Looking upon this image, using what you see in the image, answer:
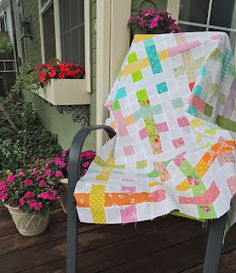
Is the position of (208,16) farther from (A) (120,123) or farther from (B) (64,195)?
(B) (64,195)

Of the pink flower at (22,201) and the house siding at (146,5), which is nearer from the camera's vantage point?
the pink flower at (22,201)

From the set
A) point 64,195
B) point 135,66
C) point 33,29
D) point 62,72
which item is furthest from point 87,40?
point 33,29

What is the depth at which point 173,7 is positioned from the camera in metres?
1.53

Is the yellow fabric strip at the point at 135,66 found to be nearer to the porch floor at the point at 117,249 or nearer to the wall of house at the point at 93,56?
the wall of house at the point at 93,56

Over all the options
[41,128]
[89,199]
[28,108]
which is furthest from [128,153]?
[28,108]

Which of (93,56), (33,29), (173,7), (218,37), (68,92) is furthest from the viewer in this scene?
(33,29)

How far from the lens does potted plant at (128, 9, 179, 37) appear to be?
134 centimetres

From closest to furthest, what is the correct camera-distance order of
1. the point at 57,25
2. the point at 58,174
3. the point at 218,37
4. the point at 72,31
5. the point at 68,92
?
the point at 218,37 < the point at 58,174 < the point at 68,92 < the point at 72,31 < the point at 57,25

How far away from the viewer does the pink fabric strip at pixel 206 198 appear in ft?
2.69

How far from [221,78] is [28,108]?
3546 mm

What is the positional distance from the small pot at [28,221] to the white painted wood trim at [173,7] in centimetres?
147

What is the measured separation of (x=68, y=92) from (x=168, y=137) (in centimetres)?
91

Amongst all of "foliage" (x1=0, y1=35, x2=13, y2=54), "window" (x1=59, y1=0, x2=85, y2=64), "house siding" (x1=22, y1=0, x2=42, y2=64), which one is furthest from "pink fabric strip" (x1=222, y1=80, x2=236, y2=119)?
"foliage" (x1=0, y1=35, x2=13, y2=54)

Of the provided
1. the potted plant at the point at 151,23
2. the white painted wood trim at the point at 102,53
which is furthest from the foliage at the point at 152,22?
the white painted wood trim at the point at 102,53
